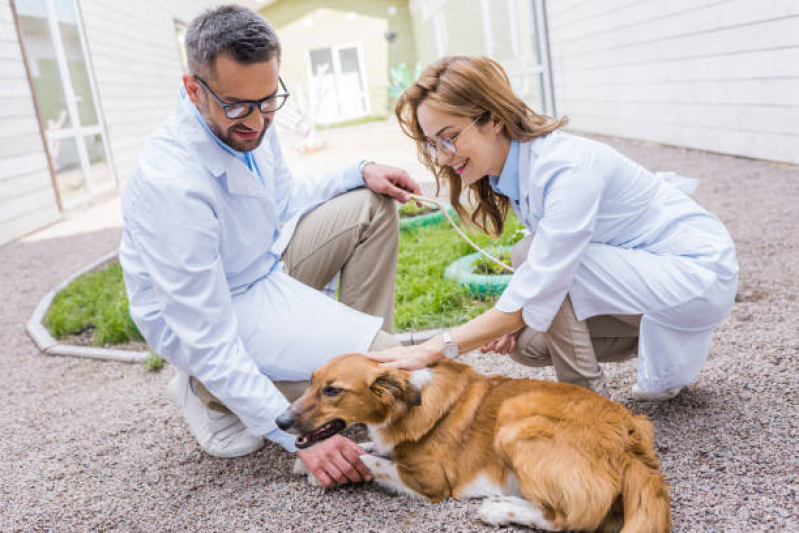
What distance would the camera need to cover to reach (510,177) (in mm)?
2676

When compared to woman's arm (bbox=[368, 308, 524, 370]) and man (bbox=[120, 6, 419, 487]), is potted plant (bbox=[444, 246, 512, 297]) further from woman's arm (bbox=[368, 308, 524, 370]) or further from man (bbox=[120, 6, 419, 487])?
woman's arm (bbox=[368, 308, 524, 370])

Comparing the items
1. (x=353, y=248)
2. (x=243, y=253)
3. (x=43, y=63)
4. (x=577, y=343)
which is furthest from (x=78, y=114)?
(x=577, y=343)

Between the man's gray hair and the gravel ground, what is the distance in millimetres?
1737

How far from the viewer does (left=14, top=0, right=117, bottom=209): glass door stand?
35.4ft

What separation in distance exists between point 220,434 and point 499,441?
144cm

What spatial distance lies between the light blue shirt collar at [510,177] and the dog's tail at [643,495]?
108 centimetres

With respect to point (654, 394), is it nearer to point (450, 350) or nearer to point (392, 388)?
point (450, 350)


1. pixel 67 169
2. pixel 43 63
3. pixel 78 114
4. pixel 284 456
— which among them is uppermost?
pixel 43 63

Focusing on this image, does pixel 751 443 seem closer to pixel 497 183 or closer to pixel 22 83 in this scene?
pixel 497 183

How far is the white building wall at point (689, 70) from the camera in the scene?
7.41 meters

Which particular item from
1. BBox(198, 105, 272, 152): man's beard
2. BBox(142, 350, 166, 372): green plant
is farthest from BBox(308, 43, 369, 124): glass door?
BBox(198, 105, 272, 152): man's beard

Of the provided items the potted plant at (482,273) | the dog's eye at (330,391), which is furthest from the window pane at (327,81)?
the dog's eye at (330,391)

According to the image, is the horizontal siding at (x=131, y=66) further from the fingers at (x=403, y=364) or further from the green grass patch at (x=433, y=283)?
the fingers at (x=403, y=364)

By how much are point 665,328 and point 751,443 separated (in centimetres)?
56
